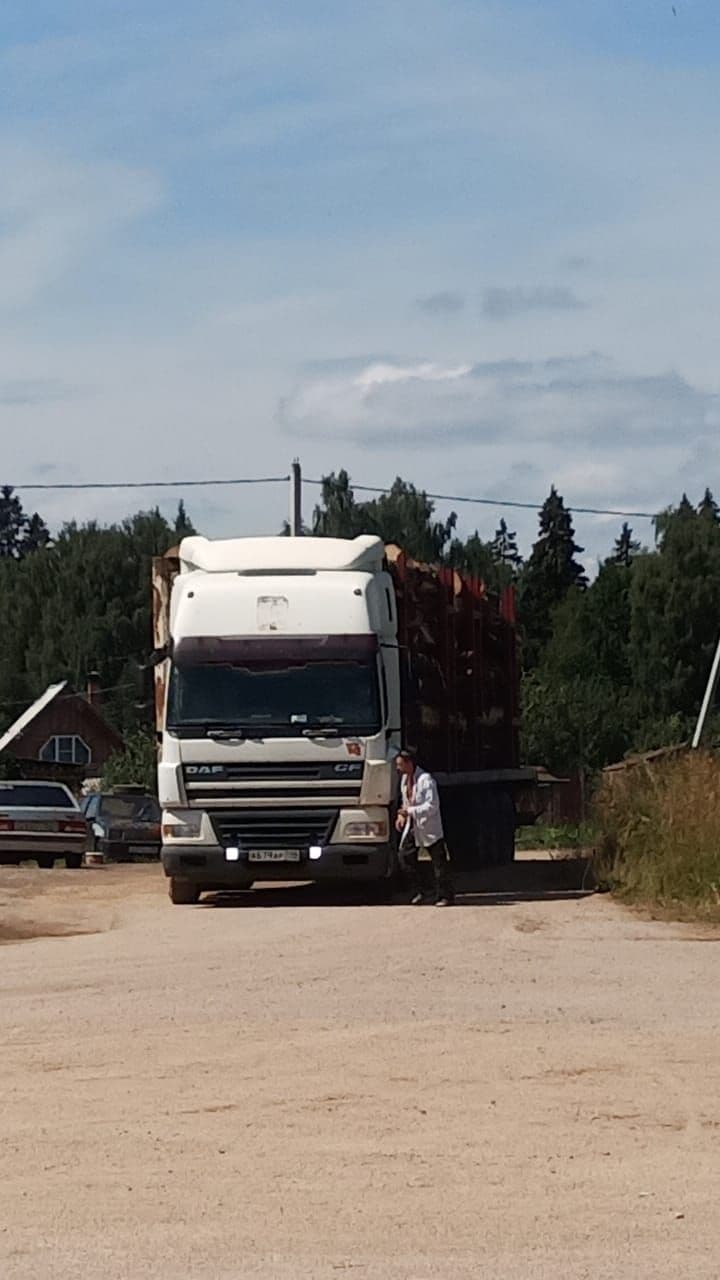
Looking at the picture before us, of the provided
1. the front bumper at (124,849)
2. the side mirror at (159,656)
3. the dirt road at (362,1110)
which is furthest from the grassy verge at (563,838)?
the dirt road at (362,1110)

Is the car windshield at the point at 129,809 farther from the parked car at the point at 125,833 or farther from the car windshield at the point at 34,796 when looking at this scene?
the car windshield at the point at 34,796

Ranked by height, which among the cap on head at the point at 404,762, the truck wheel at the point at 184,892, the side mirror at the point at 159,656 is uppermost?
the side mirror at the point at 159,656

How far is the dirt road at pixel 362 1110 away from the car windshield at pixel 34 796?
19638mm

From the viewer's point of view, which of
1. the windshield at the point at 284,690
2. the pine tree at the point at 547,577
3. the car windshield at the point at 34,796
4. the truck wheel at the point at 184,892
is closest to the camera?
the windshield at the point at 284,690

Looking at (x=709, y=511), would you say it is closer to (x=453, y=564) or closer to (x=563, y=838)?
(x=453, y=564)

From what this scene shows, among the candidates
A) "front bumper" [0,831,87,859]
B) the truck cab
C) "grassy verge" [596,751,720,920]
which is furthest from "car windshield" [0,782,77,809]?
the truck cab

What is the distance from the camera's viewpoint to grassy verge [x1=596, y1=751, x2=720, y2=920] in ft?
68.5

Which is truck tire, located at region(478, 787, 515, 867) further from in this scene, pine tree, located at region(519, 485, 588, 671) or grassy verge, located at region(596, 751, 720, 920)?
pine tree, located at region(519, 485, 588, 671)

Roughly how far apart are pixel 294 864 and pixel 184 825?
119 cm

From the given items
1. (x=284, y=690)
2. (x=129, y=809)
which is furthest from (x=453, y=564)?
(x=284, y=690)

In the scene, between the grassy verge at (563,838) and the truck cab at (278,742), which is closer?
the truck cab at (278,742)

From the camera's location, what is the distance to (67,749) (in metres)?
90.1

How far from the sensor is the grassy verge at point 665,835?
68.5ft

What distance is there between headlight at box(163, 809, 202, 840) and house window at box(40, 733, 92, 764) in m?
68.0
